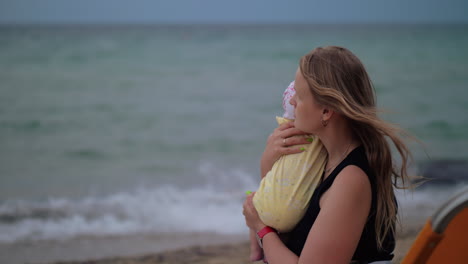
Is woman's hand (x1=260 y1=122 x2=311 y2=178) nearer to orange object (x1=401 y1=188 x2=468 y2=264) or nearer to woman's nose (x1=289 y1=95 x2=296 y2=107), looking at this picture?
woman's nose (x1=289 y1=95 x2=296 y2=107)

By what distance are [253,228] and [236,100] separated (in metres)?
13.7

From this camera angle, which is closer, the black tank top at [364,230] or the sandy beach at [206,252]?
the black tank top at [364,230]

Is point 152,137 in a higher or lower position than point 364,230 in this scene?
higher

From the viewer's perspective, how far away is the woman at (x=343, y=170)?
1.70 metres

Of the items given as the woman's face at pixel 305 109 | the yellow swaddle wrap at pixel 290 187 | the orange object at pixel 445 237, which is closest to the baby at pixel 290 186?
the yellow swaddle wrap at pixel 290 187

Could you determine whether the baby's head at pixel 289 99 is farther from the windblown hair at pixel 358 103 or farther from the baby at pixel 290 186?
the windblown hair at pixel 358 103

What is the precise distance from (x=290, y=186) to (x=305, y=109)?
30 cm

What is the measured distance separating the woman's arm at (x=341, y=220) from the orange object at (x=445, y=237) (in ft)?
0.72

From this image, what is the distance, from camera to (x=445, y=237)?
5.05 ft

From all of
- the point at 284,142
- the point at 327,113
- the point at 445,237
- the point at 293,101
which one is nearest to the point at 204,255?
the point at 284,142

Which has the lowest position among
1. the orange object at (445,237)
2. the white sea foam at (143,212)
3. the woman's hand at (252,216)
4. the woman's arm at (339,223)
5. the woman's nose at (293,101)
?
the orange object at (445,237)

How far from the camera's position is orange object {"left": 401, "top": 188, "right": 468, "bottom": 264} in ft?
4.59

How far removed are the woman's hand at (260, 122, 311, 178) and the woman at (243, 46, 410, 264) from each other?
0.10 feet

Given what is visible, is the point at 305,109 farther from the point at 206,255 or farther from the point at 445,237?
the point at 206,255
